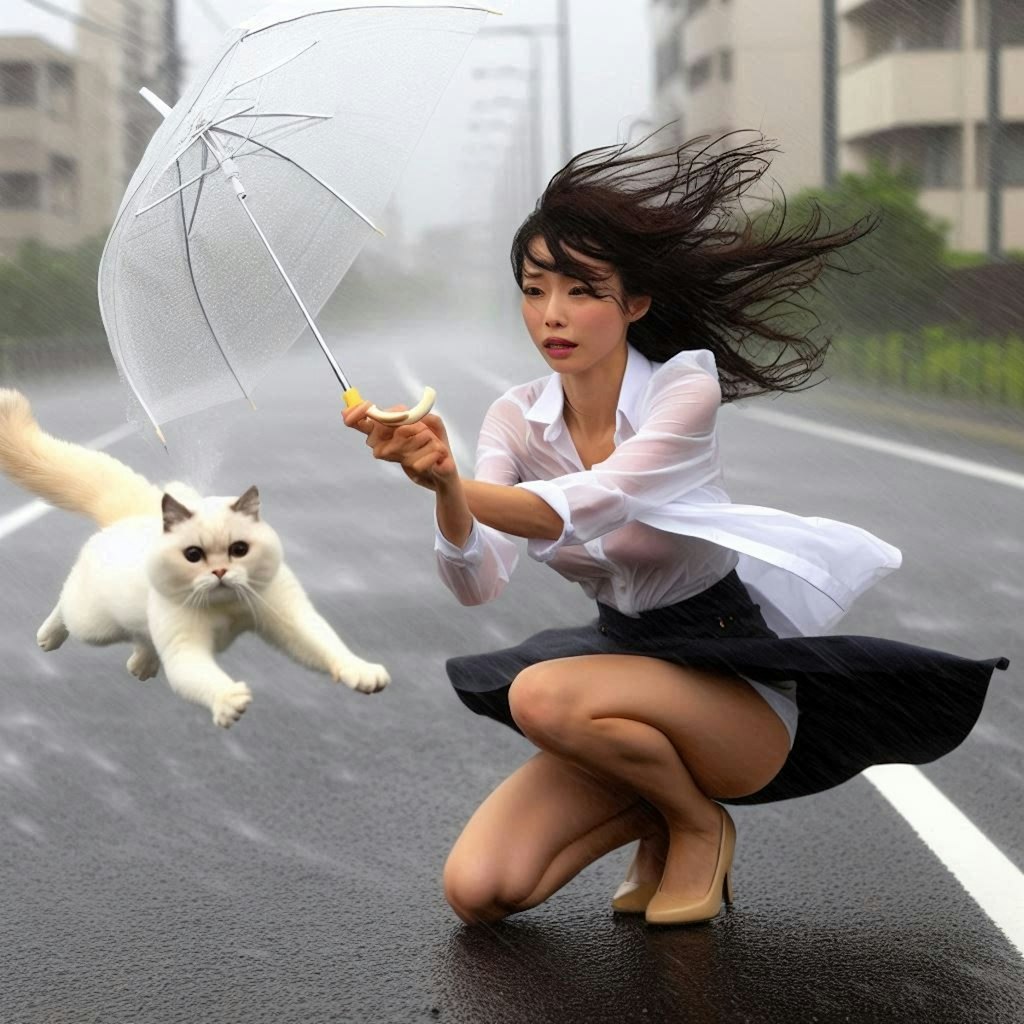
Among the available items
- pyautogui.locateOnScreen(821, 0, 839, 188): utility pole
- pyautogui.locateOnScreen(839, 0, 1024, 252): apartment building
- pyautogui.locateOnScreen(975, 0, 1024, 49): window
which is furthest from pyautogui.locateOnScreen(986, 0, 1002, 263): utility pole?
pyautogui.locateOnScreen(975, 0, 1024, 49): window

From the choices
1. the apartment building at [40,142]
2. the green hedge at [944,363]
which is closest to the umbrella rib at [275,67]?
the green hedge at [944,363]

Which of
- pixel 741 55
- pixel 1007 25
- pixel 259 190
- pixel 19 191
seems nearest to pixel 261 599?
pixel 259 190

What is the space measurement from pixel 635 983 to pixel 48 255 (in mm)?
47479

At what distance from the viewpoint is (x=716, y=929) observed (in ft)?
13.2

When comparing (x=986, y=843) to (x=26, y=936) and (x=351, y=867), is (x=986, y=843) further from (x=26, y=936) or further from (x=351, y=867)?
(x=26, y=936)

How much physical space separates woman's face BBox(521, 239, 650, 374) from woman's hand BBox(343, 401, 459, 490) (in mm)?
751

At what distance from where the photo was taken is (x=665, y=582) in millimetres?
3932

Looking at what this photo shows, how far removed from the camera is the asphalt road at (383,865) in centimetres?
364

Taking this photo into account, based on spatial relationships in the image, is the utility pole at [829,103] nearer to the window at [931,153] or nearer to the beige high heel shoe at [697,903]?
the window at [931,153]

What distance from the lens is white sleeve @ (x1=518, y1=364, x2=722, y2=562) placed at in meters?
3.56

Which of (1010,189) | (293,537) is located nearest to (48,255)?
(1010,189)

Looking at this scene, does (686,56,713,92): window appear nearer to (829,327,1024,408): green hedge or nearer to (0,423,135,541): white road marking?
(829,327,1024,408): green hedge

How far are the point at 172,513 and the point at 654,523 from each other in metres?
0.97

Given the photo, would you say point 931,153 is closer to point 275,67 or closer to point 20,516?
point 20,516
